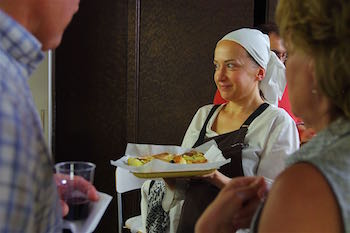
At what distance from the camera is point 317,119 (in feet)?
2.59

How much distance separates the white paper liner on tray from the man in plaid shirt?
32.1 inches

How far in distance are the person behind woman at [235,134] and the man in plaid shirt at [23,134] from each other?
1002 mm

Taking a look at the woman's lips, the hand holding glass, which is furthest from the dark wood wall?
the hand holding glass

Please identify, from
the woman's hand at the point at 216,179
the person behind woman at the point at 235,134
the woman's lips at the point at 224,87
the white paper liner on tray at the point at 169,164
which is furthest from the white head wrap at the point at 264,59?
the woman's hand at the point at 216,179

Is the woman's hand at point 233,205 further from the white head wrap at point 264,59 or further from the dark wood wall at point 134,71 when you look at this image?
the dark wood wall at point 134,71

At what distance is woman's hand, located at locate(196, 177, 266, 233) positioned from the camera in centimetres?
90

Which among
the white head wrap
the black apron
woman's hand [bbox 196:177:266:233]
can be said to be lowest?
the black apron

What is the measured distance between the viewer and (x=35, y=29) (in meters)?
0.79

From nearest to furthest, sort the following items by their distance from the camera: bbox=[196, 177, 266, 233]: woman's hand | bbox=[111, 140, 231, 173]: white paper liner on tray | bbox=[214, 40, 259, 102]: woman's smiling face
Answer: bbox=[196, 177, 266, 233]: woman's hand, bbox=[111, 140, 231, 173]: white paper liner on tray, bbox=[214, 40, 259, 102]: woman's smiling face

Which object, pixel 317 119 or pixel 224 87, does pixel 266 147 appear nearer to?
pixel 224 87

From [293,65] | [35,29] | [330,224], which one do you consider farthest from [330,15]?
[35,29]

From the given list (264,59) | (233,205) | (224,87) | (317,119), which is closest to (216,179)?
(224,87)

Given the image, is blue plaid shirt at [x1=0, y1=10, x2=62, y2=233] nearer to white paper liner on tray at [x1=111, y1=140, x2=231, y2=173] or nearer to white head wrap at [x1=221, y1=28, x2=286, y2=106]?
white paper liner on tray at [x1=111, y1=140, x2=231, y2=173]

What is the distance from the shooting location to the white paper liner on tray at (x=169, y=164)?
5.16 ft
